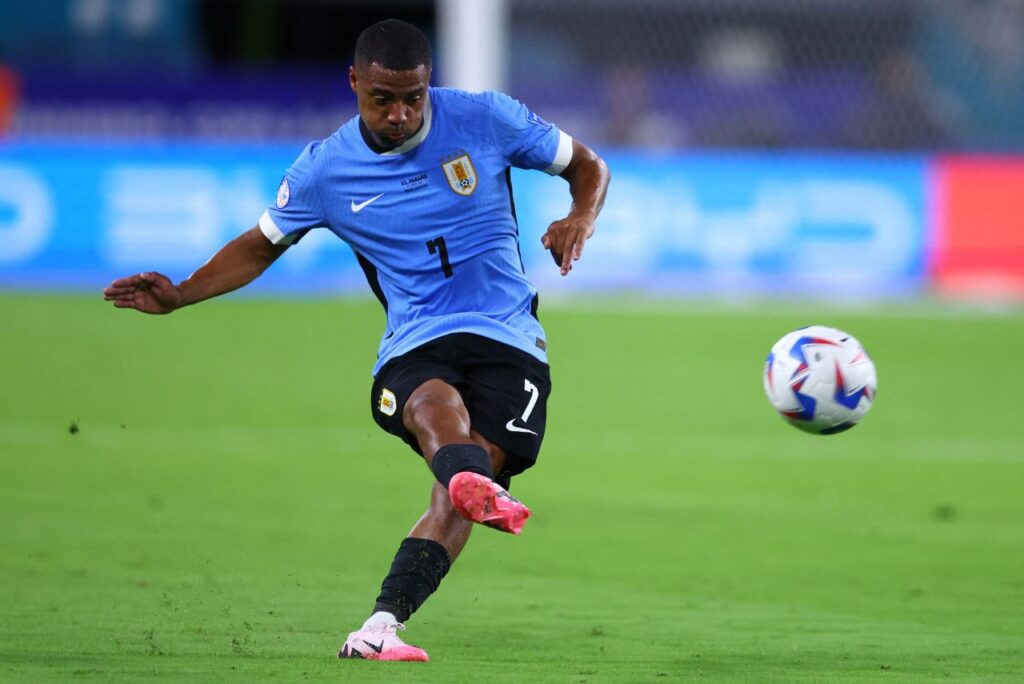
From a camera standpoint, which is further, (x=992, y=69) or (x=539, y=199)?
(x=992, y=69)

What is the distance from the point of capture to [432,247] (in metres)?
5.97

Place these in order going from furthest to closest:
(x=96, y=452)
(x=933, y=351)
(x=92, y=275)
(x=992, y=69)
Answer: (x=992, y=69) < (x=92, y=275) < (x=933, y=351) < (x=96, y=452)

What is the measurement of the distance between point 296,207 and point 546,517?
339cm

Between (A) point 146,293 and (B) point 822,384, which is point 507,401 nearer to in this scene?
(B) point 822,384

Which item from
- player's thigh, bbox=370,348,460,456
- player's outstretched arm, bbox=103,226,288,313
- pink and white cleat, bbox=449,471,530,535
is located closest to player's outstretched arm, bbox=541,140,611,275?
player's thigh, bbox=370,348,460,456

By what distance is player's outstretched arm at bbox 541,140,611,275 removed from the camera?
5613 mm

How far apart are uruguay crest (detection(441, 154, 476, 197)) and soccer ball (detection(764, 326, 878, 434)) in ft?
A: 4.59

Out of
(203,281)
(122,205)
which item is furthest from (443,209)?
(122,205)

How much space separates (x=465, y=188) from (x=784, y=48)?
75.2 feet

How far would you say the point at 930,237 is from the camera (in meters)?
19.4

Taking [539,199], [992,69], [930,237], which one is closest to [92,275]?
[539,199]

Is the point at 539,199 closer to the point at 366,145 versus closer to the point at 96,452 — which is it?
the point at 96,452

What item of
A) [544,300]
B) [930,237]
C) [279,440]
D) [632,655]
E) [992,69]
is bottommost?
[632,655]

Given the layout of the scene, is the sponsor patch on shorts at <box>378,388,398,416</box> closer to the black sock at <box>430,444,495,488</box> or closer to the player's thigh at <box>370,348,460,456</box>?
the player's thigh at <box>370,348,460,456</box>
